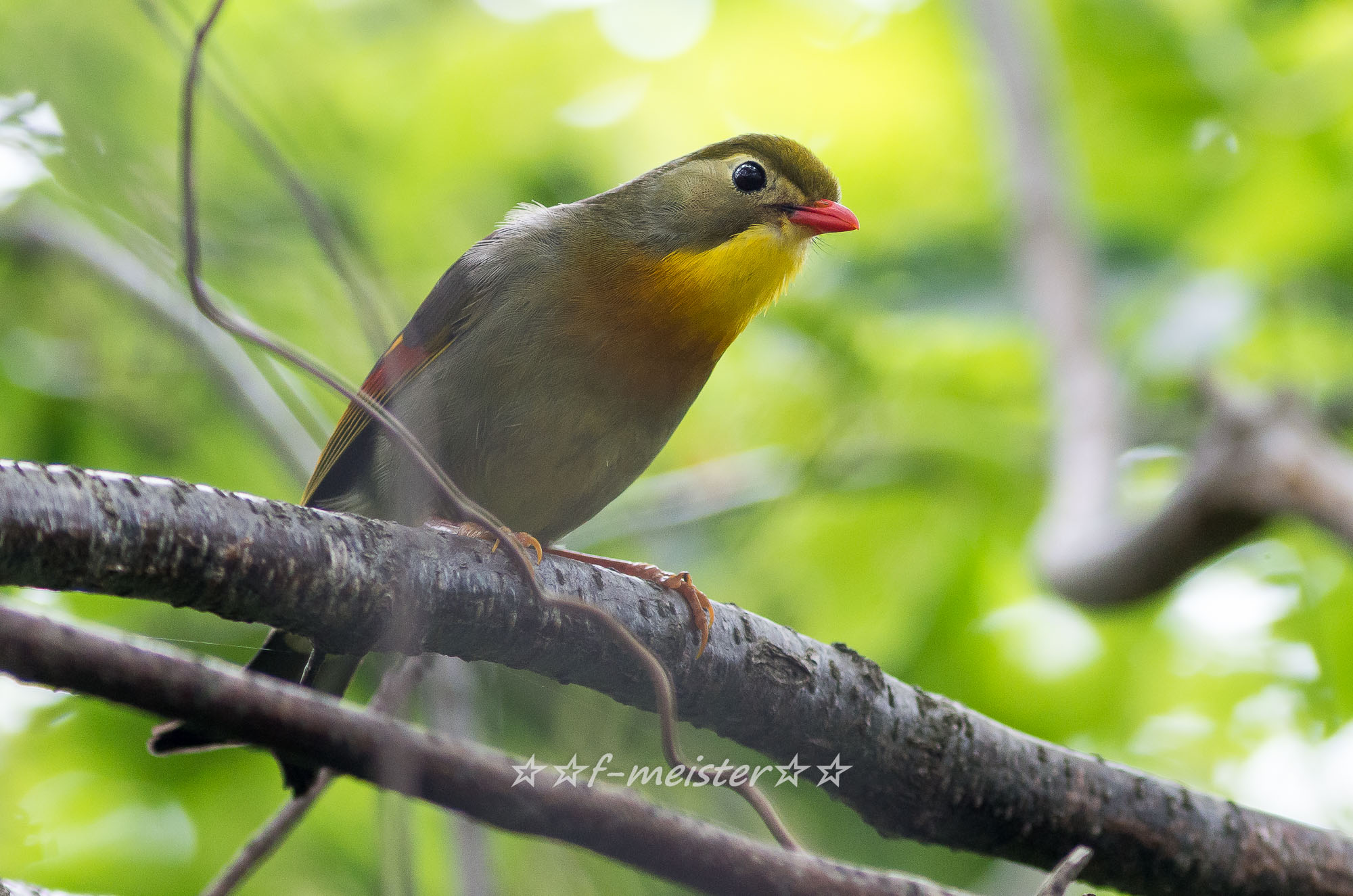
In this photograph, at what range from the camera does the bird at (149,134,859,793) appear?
9.66 feet

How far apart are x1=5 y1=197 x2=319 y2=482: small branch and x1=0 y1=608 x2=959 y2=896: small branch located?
2611 mm

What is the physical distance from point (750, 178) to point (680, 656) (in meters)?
1.65

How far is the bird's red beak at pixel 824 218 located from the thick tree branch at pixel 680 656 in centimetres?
138

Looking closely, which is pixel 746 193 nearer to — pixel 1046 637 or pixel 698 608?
pixel 698 608

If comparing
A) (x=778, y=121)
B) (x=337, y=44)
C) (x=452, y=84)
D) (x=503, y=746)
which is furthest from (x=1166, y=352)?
(x=337, y=44)

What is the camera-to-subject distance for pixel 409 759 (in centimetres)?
126

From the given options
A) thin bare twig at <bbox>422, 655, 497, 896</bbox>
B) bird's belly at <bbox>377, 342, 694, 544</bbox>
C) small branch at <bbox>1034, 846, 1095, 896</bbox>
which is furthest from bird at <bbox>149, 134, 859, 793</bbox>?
small branch at <bbox>1034, 846, 1095, 896</bbox>

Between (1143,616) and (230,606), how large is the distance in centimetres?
436

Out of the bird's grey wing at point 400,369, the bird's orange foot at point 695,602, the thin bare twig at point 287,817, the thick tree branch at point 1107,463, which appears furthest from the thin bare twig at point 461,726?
the thick tree branch at point 1107,463

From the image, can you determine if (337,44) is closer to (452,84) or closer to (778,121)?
(452,84)

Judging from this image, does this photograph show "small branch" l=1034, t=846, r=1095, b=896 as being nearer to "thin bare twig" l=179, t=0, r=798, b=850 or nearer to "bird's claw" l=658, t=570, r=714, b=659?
"thin bare twig" l=179, t=0, r=798, b=850

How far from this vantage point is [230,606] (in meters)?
1.74

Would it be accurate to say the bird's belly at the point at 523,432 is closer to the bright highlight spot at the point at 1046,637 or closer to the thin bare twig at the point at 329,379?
the thin bare twig at the point at 329,379

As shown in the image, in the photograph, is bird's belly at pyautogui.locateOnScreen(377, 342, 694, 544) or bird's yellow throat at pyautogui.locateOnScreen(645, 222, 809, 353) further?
bird's yellow throat at pyautogui.locateOnScreen(645, 222, 809, 353)
